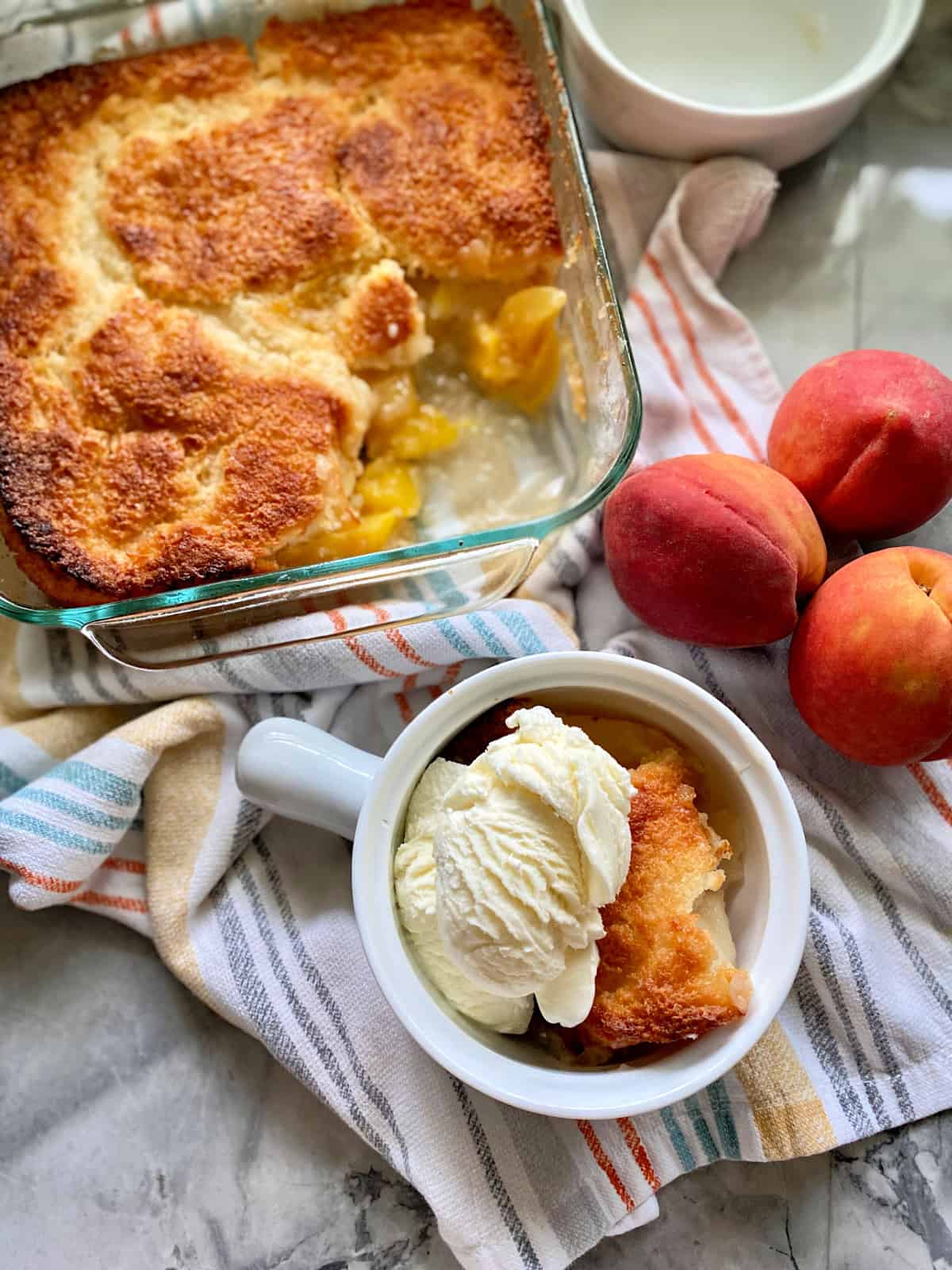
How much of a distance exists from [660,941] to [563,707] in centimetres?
22

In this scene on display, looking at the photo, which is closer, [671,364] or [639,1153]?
[639,1153]

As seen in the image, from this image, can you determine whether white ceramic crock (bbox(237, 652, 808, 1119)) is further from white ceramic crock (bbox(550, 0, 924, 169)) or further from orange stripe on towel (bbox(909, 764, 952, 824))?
white ceramic crock (bbox(550, 0, 924, 169))

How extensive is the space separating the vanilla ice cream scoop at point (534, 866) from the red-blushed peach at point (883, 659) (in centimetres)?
25

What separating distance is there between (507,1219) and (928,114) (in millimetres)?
1273

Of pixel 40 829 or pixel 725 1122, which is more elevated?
pixel 40 829

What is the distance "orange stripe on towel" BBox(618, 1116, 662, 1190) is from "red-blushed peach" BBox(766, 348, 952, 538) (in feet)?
1.94

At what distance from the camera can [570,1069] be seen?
0.95 m

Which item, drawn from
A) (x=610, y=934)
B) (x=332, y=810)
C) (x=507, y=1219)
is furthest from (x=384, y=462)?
(x=507, y=1219)

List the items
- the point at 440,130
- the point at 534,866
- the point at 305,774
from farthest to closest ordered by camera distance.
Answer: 1. the point at 440,130
2. the point at 305,774
3. the point at 534,866

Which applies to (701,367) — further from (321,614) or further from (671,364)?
(321,614)

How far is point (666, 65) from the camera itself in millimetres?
→ 1352

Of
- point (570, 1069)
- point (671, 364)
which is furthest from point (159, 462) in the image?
point (570, 1069)

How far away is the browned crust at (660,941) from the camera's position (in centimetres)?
90

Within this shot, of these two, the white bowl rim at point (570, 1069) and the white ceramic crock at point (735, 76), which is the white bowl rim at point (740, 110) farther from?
the white bowl rim at point (570, 1069)
